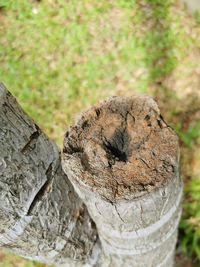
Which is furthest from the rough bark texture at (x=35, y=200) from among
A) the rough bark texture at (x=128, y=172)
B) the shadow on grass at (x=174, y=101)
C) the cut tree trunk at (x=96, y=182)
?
the shadow on grass at (x=174, y=101)

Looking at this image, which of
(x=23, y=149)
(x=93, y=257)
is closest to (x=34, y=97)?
(x=93, y=257)

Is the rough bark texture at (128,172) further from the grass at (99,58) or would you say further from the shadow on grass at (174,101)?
the grass at (99,58)

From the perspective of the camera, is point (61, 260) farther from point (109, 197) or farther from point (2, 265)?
point (2, 265)

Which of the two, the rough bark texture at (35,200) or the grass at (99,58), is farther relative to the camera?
the grass at (99,58)

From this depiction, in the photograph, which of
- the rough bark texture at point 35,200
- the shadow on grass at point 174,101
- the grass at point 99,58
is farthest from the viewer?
the grass at point 99,58

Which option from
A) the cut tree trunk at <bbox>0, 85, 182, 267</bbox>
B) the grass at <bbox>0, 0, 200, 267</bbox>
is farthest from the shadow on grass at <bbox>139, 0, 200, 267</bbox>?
the cut tree trunk at <bbox>0, 85, 182, 267</bbox>

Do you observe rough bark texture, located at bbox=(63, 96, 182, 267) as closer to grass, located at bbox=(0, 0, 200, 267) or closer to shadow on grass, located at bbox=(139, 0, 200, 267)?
shadow on grass, located at bbox=(139, 0, 200, 267)

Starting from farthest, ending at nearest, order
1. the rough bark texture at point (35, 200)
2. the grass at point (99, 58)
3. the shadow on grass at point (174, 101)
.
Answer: the grass at point (99, 58), the shadow on grass at point (174, 101), the rough bark texture at point (35, 200)
